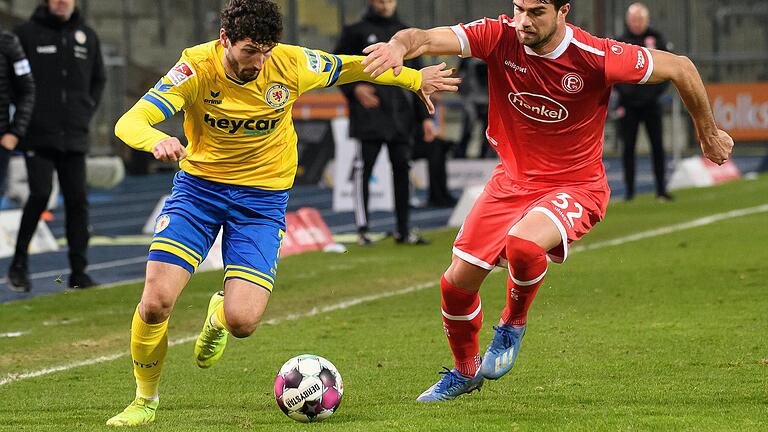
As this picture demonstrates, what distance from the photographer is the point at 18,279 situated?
1151 cm

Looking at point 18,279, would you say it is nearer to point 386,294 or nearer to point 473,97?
point 386,294

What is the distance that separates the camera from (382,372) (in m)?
7.64

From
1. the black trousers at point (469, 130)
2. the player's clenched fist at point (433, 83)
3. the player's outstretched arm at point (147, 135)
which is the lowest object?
the black trousers at point (469, 130)

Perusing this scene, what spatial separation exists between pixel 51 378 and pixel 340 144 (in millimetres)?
11623

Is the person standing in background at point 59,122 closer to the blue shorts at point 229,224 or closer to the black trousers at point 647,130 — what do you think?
the blue shorts at point 229,224

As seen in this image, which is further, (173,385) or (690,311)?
(690,311)

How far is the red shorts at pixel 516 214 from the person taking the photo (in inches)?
Result: 271

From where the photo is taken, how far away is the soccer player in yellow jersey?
6.56 m

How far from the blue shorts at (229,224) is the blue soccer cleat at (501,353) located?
106 centimetres

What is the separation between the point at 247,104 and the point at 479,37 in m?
1.11

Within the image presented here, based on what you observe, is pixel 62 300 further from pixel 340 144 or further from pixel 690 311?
pixel 340 144

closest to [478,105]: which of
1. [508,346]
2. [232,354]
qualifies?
[232,354]

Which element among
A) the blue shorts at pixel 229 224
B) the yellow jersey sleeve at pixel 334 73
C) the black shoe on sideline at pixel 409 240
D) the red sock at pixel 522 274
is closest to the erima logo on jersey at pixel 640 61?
the red sock at pixel 522 274

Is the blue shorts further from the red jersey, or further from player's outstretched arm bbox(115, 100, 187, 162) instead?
the red jersey
